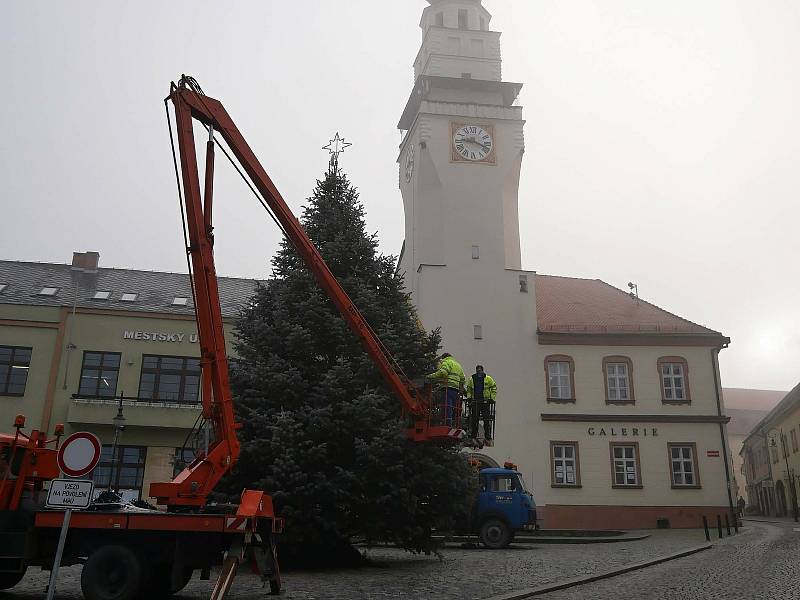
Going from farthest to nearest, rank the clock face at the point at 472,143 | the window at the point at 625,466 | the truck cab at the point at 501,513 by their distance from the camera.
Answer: the clock face at the point at 472,143 → the window at the point at 625,466 → the truck cab at the point at 501,513

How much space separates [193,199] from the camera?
12.1 m

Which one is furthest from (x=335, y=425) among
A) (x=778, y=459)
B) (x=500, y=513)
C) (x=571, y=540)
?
(x=778, y=459)

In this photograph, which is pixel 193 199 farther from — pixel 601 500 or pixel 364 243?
pixel 601 500

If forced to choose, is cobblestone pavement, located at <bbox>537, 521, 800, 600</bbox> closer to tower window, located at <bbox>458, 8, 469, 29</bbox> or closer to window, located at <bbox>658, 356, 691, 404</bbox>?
window, located at <bbox>658, 356, 691, 404</bbox>

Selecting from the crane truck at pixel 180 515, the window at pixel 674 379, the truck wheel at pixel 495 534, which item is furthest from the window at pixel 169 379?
the window at pixel 674 379

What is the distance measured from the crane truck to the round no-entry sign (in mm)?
1439

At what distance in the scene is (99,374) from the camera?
2838 cm

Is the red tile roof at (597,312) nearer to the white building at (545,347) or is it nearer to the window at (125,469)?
the white building at (545,347)

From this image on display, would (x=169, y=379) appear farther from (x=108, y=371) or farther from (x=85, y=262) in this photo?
(x=85, y=262)

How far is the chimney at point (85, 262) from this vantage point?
111ft

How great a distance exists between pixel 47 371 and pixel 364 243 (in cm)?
1700

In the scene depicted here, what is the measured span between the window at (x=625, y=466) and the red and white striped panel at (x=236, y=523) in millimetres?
25445

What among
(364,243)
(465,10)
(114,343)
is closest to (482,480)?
(364,243)

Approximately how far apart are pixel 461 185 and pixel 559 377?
32.8 feet
